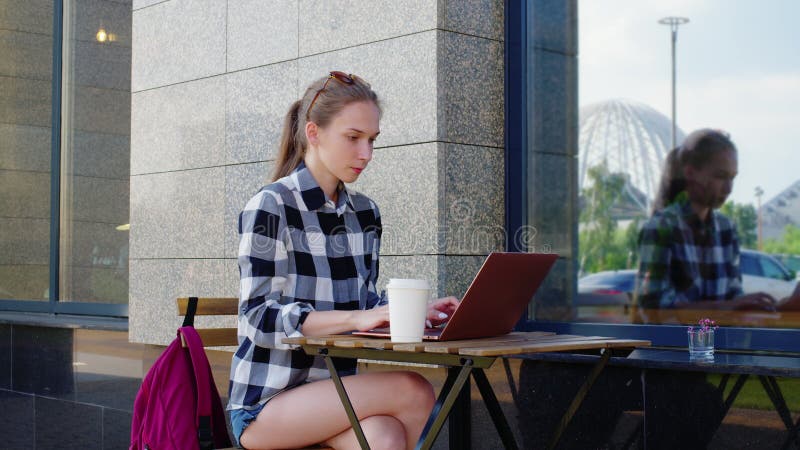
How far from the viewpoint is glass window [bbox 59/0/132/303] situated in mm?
6098

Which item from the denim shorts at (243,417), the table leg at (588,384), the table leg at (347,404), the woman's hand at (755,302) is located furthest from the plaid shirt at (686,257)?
the table leg at (347,404)

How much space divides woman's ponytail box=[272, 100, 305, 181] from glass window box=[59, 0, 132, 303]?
3.18 m

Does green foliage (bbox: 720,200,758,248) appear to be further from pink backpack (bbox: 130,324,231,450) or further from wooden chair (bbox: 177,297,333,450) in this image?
pink backpack (bbox: 130,324,231,450)

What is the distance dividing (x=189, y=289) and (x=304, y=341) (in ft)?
8.60

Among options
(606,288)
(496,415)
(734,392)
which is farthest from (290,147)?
(606,288)

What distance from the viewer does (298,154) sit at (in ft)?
10.0

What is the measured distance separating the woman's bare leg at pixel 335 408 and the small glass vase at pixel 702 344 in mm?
1030

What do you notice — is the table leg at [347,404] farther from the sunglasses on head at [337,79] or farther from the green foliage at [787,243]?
the green foliage at [787,243]

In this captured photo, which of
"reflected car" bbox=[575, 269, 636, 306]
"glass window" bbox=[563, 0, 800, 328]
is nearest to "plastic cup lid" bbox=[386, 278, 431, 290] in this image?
"reflected car" bbox=[575, 269, 636, 306]

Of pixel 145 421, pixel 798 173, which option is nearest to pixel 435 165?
pixel 145 421

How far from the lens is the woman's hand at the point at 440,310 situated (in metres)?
2.75

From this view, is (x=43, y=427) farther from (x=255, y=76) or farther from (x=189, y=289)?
(x=255, y=76)

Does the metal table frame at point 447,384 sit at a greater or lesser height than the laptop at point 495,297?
lesser

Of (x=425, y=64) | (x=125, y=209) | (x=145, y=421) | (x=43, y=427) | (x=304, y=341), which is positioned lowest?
(x=43, y=427)
